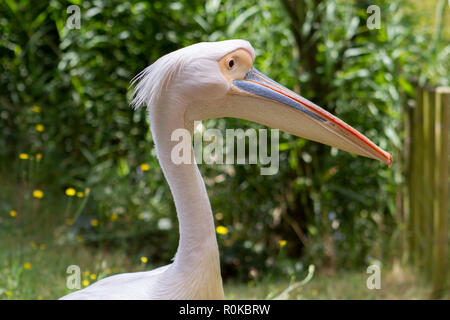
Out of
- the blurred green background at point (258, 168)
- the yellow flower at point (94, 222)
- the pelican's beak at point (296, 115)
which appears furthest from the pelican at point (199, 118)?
the yellow flower at point (94, 222)

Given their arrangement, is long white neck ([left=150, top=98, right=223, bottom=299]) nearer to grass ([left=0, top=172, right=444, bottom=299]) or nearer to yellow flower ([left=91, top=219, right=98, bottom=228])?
grass ([left=0, top=172, right=444, bottom=299])

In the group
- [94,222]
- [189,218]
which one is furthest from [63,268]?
[189,218]

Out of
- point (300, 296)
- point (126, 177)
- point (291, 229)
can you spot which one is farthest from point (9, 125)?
point (300, 296)

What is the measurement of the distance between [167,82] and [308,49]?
276 centimetres

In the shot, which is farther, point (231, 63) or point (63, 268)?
point (63, 268)

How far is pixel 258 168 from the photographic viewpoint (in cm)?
454

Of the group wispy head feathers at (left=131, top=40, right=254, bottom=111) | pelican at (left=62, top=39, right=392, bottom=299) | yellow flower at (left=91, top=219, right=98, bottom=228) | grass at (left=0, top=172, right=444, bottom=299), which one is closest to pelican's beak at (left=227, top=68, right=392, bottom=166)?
pelican at (left=62, top=39, right=392, bottom=299)

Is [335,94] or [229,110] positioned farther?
[335,94]

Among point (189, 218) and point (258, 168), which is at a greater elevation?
point (258, 168)

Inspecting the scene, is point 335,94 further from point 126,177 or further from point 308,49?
point 126,177

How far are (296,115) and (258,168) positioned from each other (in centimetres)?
241

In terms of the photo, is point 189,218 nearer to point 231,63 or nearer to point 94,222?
point 231,63

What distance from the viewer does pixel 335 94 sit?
4.35 metres

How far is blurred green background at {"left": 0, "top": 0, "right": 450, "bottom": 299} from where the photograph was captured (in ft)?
14.2
